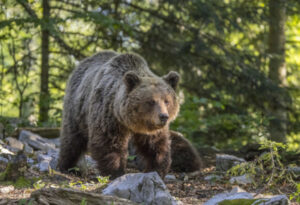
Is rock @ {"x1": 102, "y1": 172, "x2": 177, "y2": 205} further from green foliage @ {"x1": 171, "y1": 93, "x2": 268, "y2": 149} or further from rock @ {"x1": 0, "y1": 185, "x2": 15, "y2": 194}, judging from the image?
green foliage @ {"x1": 171, "y1": 93, "x2": 268, "y2": 149}

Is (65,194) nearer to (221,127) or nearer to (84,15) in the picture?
(84,15)

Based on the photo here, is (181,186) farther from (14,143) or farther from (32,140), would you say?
(32,140)

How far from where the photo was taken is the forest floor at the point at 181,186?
13.2 ft

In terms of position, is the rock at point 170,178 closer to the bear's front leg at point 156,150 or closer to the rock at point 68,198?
the bear's front leg at point 156,150

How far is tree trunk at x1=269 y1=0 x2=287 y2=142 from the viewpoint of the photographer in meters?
9.73

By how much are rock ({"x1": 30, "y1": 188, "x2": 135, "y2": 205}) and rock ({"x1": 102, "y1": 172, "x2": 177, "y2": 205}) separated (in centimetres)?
28

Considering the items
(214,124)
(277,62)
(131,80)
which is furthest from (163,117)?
(277,62)

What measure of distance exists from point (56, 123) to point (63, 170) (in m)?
3.41

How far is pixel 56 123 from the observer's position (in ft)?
31.3

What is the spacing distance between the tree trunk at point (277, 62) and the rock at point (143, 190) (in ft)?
20.4

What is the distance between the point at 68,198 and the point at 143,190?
0.76m

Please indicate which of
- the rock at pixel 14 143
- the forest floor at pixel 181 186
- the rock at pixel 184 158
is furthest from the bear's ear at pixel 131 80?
the rock at pixel 14 143

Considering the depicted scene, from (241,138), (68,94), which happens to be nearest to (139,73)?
(68,94)

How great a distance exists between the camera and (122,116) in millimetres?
5223
